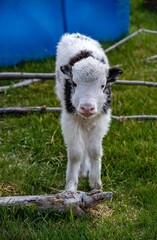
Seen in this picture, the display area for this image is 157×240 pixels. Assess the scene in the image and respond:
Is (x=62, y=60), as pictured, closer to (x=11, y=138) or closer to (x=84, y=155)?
(x=84, y=155)

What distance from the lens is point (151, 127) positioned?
203 inches

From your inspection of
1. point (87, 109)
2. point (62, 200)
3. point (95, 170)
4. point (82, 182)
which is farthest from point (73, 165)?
point (87, 109)

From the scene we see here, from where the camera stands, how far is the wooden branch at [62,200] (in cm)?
363

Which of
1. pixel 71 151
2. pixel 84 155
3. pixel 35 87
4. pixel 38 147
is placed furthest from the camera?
pixel 35 87

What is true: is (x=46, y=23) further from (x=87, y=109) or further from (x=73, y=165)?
(x=87, y=109)

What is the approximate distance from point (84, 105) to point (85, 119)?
441mm

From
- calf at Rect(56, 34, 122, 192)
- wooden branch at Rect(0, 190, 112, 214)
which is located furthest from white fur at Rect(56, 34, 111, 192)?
wooden branch at Rect(0, 190, 112, 214)

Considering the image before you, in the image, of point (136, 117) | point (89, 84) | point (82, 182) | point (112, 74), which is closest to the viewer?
point (89, 84)

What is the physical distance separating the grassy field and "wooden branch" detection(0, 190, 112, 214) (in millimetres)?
47

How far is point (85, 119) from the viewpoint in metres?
3.92

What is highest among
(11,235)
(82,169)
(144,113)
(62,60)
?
(62,60)

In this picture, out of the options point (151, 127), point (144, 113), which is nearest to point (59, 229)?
point (151, 127)

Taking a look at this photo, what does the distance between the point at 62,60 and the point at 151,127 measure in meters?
1.28

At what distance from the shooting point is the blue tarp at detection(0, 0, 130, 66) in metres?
7.48
